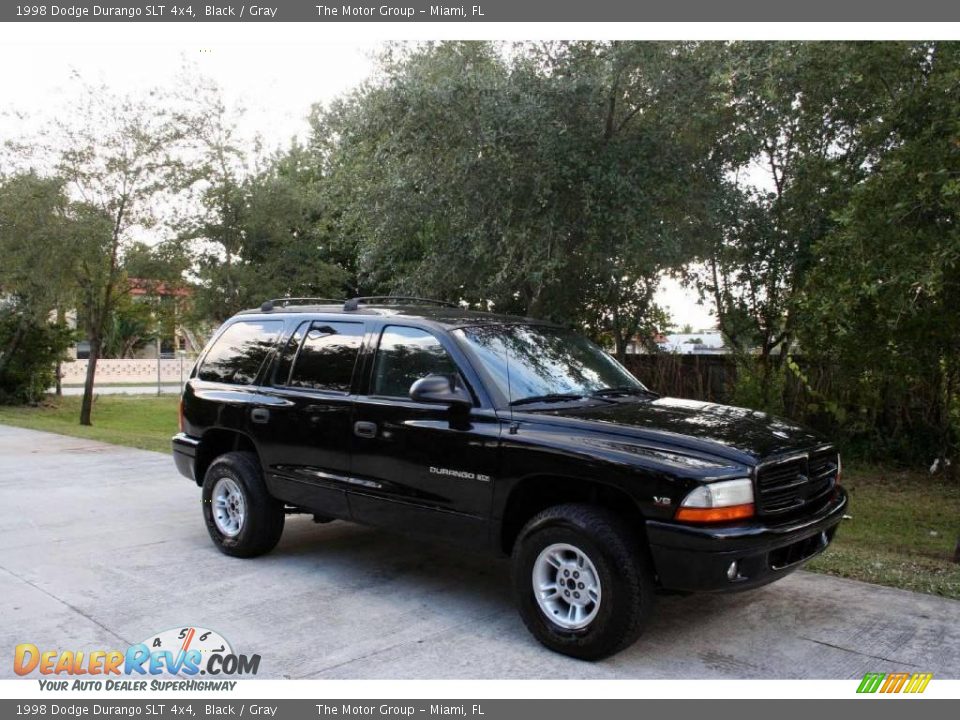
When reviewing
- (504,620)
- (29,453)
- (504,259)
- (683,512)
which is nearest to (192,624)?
(504,620)

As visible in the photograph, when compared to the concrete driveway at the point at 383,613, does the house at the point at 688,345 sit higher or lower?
higher

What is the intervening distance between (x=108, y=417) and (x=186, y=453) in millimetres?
18476

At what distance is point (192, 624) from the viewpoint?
16.1ft

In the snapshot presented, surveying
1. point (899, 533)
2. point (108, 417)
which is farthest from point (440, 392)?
point (108, 417)

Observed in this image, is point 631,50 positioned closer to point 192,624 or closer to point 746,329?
point 746,329

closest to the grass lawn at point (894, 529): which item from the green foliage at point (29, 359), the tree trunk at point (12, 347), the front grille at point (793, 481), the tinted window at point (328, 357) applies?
the front grille at point (793, 481)

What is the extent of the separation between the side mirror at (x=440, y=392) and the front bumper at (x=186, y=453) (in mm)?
2642

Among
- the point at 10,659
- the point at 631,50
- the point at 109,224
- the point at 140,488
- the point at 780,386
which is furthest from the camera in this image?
the point at 109,224

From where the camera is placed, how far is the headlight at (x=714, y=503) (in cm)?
409

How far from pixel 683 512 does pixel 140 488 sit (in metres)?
6.99

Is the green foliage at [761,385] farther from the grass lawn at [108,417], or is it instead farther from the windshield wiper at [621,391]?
the grass lawn at [108,417]

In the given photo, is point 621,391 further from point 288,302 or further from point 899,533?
point 899,533

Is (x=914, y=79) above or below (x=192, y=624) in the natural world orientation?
above

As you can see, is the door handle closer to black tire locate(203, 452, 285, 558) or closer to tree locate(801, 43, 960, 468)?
black tire locate(203, 452, 285, 558)
